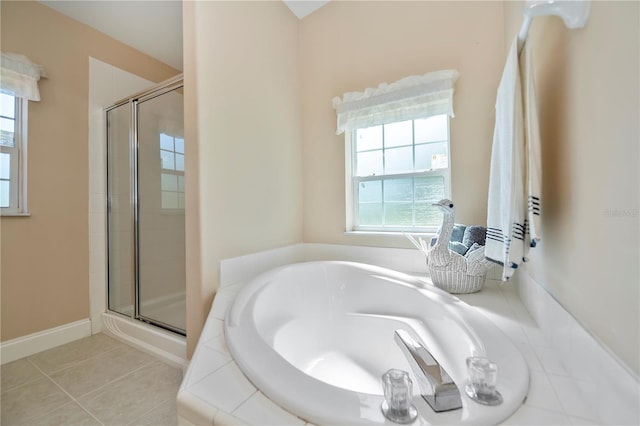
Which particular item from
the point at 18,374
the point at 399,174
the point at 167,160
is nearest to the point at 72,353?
the point at 18,374

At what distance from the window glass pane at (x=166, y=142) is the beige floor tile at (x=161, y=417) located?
1.78 m

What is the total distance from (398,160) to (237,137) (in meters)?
1.16

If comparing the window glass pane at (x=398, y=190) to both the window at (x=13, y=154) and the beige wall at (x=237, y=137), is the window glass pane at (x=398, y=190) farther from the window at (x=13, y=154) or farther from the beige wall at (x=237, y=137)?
the window at (x=13, y=154)

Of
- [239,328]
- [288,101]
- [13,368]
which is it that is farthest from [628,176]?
[13,368]

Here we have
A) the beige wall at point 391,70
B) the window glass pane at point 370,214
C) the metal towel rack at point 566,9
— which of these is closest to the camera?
the metal towel rack at point 566,9

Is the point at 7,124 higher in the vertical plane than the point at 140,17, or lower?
lower

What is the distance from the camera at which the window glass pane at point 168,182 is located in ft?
6.89

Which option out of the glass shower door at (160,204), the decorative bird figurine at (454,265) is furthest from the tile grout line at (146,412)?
the decorative bird figurine at (454,265)

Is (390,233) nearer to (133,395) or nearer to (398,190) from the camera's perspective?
(398,190)

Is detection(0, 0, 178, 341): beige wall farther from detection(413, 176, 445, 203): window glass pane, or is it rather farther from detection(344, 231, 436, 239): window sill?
detection(413, 176, 445, 203): window glass pane

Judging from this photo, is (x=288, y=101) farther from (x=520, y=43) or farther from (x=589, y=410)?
(x=589, y=410)

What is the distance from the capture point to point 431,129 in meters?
1.76

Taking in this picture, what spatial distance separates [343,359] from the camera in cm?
138

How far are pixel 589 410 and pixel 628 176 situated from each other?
1.61 ft
